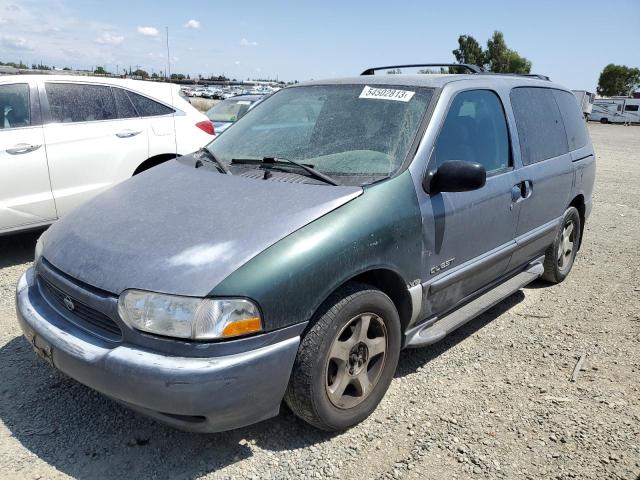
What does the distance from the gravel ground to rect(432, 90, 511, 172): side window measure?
129 centimetres

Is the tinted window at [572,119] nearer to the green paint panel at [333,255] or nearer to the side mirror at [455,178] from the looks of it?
the side mirror at [455,178]

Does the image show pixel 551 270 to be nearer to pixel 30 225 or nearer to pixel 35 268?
Answer: pixel 35 268

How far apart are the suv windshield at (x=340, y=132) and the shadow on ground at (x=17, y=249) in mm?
2632

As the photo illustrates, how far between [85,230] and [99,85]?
3.28m

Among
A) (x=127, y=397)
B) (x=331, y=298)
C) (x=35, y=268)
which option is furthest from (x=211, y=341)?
(x=35, y=268)

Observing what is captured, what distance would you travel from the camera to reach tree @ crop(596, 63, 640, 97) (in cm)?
7406

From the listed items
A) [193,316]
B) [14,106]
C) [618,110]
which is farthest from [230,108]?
[618,110]

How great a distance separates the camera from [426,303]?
3.01 meters

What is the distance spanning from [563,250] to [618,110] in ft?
167

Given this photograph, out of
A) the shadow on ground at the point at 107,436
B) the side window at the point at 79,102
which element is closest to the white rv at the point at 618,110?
the side window at the point at 79,102

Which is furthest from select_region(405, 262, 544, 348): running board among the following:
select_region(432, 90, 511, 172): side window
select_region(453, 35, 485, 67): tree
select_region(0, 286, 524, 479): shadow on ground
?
select_region(453, 35, 485, 67): tree

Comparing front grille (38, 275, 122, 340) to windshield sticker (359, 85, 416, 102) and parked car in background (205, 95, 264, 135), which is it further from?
parked car in background (205, 95, 264, 135)

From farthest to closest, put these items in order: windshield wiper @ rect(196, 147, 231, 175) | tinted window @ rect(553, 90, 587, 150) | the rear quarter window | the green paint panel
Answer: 1. tinted window @ rect(553, 90, 587, 150)
2. the rear quarter window
3. windshield wiper @ rect(196, 147, 231, 175)
4. the green paint panel

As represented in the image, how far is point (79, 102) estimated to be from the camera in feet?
17.0
